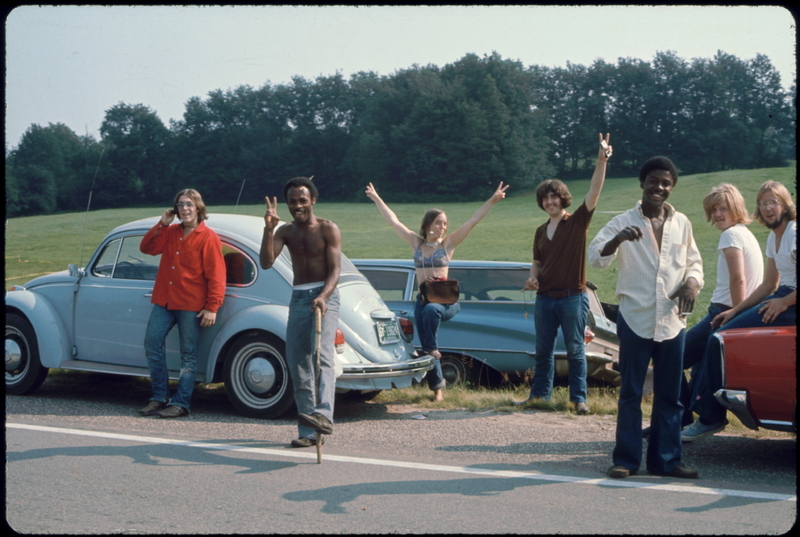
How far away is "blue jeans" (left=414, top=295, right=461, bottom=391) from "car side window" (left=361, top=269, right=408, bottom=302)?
3.76 feet

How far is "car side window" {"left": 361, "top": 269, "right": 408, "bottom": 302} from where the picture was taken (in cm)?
875

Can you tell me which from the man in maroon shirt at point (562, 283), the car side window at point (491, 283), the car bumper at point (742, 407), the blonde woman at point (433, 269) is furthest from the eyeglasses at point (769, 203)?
the car side window at point (491, 283)

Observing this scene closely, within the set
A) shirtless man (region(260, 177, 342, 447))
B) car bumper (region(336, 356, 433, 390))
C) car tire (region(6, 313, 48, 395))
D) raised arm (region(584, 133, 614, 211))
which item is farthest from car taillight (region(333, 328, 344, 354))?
car tire (region(6, 313, 48, 395))

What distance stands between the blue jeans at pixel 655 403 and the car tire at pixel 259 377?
9.65 feet

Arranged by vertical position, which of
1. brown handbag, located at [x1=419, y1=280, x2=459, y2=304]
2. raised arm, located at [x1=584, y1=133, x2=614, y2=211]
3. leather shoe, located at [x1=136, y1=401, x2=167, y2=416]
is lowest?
leather shoe, located at [x1=136, y1=401, x2=167, y2=416]

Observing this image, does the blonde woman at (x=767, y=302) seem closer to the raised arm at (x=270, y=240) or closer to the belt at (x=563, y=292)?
the belt at (x=563, y=292)

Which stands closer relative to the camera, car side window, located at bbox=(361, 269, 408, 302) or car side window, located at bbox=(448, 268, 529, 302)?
car side window, located at bbox=(448, 268, 529, 302)

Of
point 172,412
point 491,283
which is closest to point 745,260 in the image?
point 491,283

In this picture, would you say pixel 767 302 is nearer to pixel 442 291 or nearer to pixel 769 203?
pixel 769 203

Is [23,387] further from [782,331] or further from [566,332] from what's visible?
[782,331]

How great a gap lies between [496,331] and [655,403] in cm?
313

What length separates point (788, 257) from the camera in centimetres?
534

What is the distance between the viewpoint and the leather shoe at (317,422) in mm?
5164

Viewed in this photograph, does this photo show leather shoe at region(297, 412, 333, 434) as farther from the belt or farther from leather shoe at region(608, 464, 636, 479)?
the belt
